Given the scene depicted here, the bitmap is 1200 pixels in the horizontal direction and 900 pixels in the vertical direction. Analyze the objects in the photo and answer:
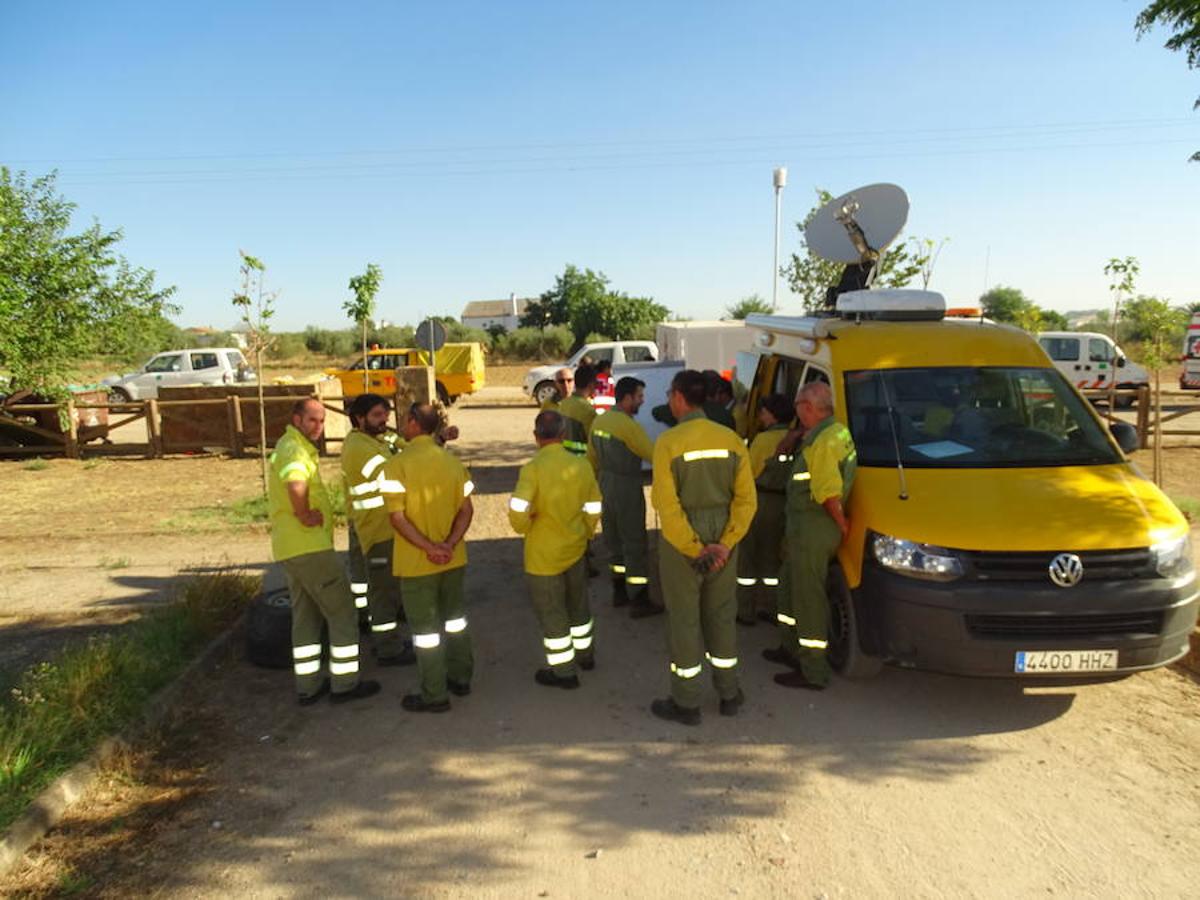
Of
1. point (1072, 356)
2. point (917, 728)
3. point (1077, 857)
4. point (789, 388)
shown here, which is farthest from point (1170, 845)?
point (1072, 356)

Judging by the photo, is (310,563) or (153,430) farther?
(153,430)

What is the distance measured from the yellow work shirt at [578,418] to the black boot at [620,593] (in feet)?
3.80

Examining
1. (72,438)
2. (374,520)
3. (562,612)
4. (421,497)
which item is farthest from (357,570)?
(72,438)

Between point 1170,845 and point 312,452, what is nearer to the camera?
point 1170,845

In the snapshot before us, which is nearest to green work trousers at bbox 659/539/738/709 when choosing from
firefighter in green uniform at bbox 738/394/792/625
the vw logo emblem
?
firefighter in green uniform at bbox 738/394/792/625

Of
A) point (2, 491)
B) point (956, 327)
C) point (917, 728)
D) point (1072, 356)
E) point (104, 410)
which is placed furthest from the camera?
point (1072, 356)

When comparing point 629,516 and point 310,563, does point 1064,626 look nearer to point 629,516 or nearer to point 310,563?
point 629,516

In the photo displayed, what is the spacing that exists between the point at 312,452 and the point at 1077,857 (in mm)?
4299

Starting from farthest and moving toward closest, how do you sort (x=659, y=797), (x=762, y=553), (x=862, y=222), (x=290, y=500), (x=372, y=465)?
1. (x=862, y=222)
2. (x=762, y=553)
3. (x=372, y=465)
4. (x=290, y=500)
5. (x=659, y=797)

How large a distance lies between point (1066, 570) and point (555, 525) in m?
2.76

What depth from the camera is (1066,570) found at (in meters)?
3.97

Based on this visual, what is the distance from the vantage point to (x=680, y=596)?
4.31m

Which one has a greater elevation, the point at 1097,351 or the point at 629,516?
the point at 1097,351

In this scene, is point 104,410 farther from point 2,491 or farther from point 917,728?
point 917,728
